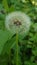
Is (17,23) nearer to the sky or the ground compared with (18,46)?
nearer to the sky

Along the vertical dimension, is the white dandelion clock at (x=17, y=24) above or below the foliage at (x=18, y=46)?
above

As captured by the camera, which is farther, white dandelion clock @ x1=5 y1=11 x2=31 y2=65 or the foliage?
the foliage

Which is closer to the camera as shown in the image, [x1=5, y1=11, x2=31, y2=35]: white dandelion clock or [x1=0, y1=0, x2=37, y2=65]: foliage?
[x1=5, y1=11, x2=31, y2=35]: white dandelion clock

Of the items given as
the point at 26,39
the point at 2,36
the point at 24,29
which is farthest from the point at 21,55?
the point at 2,36

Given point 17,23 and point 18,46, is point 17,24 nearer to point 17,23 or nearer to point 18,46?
point 17,23

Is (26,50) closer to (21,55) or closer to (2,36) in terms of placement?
(21,55)

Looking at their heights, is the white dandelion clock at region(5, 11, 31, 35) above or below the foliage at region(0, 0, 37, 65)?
above

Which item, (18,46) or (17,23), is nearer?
(17,23)

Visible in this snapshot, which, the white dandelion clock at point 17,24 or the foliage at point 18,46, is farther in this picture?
the foliage at point 18,46

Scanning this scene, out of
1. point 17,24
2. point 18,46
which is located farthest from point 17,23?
point 18,46

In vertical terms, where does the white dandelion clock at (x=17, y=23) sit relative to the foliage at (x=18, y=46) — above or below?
above

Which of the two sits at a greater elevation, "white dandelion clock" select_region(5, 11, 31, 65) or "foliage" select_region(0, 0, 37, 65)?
"white dandelion clock" select_region(5, 11, 31, 65)
